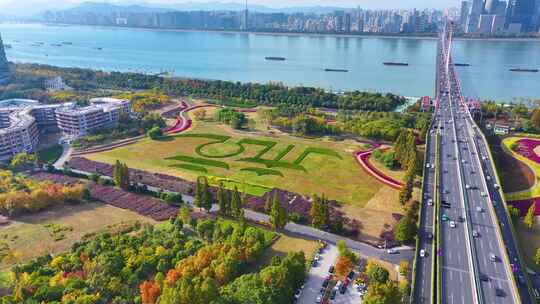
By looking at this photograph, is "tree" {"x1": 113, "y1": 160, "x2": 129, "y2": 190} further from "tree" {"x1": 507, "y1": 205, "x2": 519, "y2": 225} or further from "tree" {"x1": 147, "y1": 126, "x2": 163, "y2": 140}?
"tree" {"x1": 507, "y1": 205, "x2": 519, "y2": 225}

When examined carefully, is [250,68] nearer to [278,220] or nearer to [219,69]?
[219,69]

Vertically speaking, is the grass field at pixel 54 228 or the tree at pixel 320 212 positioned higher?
the tree at pixel 320 212

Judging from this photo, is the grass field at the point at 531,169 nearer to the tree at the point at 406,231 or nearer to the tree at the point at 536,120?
the tree at the point at 536,120

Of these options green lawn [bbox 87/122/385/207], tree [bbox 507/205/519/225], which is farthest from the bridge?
green lawn [bbox 87/122/385/207]

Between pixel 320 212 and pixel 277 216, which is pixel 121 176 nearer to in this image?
pixel 277 216

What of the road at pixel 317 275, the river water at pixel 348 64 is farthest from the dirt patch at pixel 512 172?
the river water at pixel 348 64

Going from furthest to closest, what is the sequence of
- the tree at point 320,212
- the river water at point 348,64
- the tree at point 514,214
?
1. the river water at point 348,64
2. the tree at point 514,214
3. the tree at point 320,212

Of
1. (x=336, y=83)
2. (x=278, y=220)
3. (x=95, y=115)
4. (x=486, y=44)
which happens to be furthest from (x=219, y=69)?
(x=486, y=44)

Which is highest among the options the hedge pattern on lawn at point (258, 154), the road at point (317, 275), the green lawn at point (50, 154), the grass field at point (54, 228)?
the hedge pattern on lawn at point (258, 154)
